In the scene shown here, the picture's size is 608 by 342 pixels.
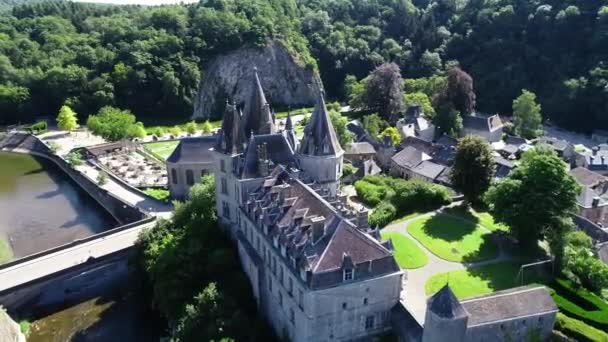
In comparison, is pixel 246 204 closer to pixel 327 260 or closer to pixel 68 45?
pixel 327 260

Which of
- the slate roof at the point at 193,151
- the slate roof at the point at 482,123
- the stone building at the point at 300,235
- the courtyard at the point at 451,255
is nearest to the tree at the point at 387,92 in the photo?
the slate roof at the point at 482,123

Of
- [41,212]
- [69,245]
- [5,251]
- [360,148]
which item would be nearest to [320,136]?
[69,245]

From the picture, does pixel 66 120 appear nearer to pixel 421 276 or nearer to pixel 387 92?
pixel 387 92

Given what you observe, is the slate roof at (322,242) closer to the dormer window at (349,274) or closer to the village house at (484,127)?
the dormer window at (349,274)

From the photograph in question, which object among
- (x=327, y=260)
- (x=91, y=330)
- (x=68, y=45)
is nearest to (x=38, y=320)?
(x=91, y=330)

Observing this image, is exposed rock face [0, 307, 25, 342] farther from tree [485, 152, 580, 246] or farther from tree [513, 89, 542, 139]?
tree [513, 89, 542, 139]

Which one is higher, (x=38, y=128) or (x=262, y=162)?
(x=262, y=162)
